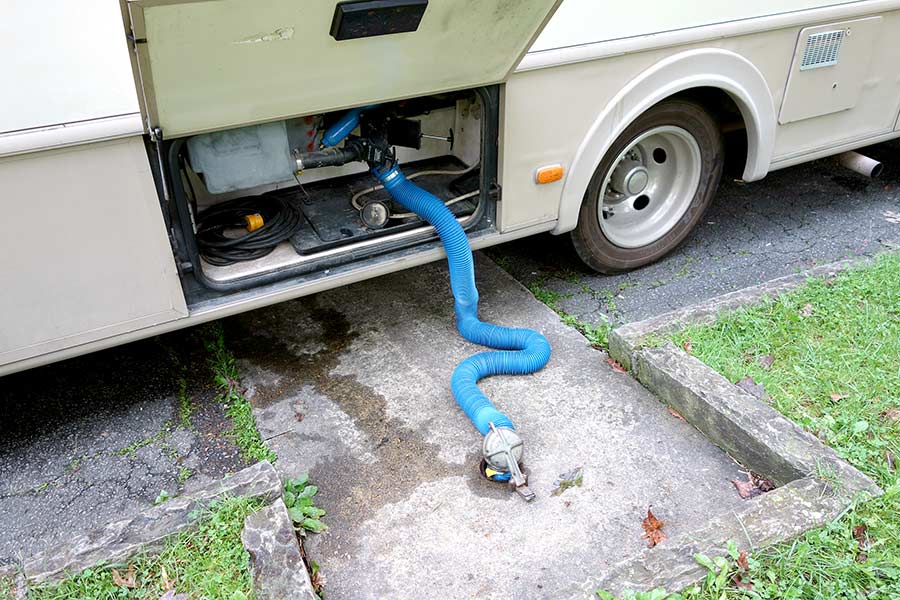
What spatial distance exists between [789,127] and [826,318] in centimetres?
106

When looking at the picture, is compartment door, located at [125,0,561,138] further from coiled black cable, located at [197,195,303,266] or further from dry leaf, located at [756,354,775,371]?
dry leaf, located at [756,354,775,371]

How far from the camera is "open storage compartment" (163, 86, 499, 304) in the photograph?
2.61 meters

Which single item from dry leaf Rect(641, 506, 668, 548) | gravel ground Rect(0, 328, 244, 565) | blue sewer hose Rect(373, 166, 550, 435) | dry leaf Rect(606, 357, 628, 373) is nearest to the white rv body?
blue sewer hose Rect(373, 166, 550, 435)

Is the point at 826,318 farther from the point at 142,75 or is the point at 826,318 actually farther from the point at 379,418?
the point at 142,75

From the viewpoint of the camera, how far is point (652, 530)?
7.57 ft

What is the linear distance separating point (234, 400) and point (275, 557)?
40.8 inches

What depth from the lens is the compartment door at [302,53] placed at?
191cm

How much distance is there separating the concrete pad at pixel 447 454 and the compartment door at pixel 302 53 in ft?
3.78

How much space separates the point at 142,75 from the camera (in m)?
1.99

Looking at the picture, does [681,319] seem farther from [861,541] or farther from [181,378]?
[181,378]

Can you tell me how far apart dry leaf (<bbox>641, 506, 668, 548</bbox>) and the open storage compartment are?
4.38ft

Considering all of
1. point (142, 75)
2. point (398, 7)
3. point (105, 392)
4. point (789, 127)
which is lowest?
point (105, 392)

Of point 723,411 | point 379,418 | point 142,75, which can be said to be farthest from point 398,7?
point 723,411

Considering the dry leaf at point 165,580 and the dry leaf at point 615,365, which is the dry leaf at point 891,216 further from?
the dry leaf at point 165,580
